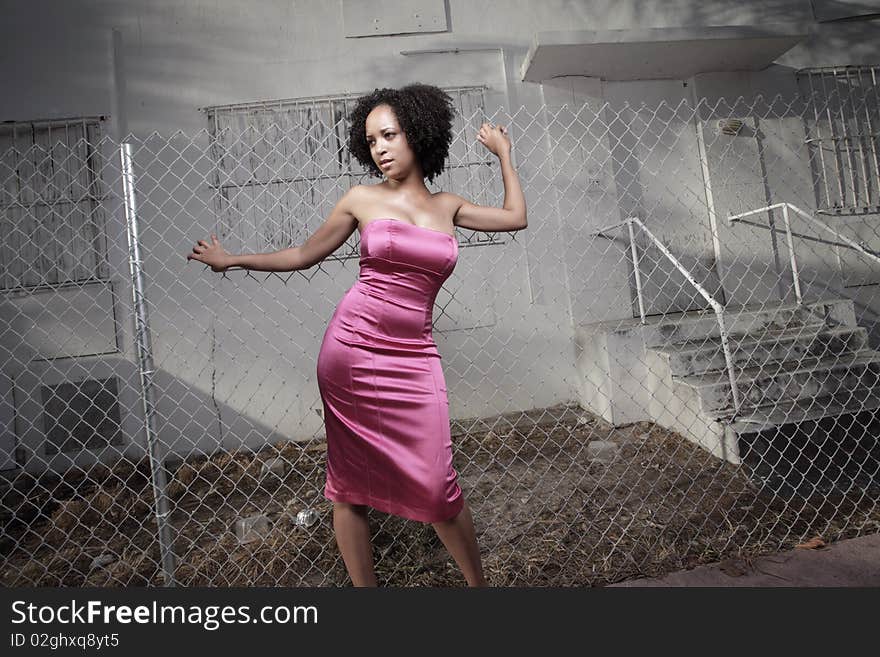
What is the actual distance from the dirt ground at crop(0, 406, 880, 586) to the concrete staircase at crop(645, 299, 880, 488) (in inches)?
8.1

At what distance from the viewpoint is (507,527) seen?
2.83 meters

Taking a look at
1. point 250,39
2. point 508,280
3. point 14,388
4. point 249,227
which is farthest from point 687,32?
point 14,388

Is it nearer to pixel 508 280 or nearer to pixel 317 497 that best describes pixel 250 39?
pixel 508 280

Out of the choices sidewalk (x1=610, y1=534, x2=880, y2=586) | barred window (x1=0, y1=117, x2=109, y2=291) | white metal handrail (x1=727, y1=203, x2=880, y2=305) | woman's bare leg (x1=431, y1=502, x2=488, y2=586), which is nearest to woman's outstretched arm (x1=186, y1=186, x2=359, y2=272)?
woman's bare leg (x1=431, y1=502, x2=488, y2=586)

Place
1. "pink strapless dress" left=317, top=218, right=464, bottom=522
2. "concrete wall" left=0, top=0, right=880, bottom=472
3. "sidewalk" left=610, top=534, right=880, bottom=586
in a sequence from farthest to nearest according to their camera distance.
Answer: "concrete wall" left=0, top=0, right=880, bottom=472 → "sidewalk" left=610, top=534, right=880, bottom=586 → "pink strapless dress" left=317, top=218, right=464, bottom=522

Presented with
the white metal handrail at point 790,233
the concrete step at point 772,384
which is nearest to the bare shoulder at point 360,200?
the concrete step at point 772,384

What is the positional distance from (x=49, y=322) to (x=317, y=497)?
10.8 ft

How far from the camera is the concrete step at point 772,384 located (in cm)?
341

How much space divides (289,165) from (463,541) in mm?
4215

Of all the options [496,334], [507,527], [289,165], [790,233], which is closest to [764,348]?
[790,233]

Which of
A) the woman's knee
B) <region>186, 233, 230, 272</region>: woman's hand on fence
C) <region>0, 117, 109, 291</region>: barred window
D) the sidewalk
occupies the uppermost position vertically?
<region>0, 117, 109, 291</region>: barred window

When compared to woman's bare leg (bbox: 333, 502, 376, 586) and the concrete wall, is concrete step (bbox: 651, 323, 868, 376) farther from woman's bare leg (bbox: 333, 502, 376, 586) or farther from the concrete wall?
woman's bare leg (bbox: 333, 502, 376, 586)

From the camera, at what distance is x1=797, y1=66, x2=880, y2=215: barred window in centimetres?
547

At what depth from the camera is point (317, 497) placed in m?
3.26
